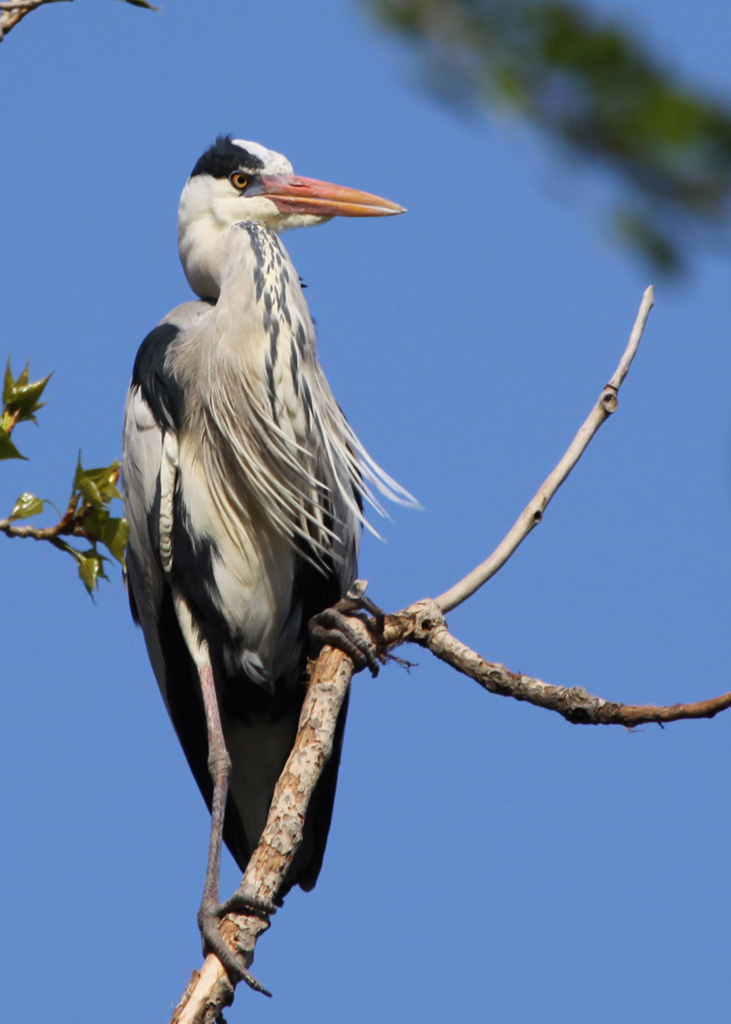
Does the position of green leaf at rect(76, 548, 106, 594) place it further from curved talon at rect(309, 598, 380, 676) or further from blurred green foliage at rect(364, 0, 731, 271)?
blurred green foliage at rect(364, 0, 731, 271)

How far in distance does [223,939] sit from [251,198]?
2.80 m

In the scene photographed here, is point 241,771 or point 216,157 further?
point 216,157

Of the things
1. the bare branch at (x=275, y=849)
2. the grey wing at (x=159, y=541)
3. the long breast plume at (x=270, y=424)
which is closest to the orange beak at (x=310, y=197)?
the long breast plume at (x=270, y=424)

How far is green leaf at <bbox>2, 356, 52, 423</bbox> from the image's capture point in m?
2.18

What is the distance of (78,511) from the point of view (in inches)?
91.8

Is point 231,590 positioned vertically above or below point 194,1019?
above

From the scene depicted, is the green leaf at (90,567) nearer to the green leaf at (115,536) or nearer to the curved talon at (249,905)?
the green leaf at (115,536)

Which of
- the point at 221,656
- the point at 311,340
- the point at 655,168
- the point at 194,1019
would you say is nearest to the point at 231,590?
the point at 221,656

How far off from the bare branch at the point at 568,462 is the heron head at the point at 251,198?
1628 millimetres

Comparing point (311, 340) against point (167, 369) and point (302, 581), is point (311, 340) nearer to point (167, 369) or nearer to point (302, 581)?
point (167, 369)

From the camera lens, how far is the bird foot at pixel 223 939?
2.58 meters

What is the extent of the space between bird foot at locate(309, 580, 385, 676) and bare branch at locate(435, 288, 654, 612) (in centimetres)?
33

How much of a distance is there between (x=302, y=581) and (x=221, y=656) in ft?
1.24

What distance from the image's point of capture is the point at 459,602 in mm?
3021
